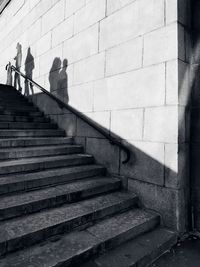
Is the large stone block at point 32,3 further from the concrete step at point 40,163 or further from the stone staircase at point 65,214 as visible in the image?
the concrete step at point 40,163

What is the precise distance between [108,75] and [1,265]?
3983 mm

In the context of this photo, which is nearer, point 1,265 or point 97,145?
point 1,265

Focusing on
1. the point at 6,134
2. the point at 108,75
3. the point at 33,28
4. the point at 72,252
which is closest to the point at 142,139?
the point at 108,75

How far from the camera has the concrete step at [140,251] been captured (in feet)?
9.74

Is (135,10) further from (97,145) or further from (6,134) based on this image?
(6,134)

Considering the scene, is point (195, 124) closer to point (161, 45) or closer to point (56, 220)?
point (161, 45)

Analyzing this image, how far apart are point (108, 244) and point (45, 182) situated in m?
1.61

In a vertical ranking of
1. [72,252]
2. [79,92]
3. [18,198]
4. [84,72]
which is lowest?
[72,252]

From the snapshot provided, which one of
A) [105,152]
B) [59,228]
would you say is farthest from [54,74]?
[59,228]

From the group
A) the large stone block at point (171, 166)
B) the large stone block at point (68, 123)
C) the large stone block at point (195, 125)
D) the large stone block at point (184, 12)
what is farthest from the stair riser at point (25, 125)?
the large stone block at point (184, 12)

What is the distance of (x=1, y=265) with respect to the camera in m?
2.57

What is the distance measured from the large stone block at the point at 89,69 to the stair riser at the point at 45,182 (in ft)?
7.27

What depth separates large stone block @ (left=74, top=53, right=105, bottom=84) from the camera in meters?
5.39

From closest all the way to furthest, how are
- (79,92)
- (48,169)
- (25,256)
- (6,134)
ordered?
(25,256) < (48,169) < (6,134) < (79,92)
